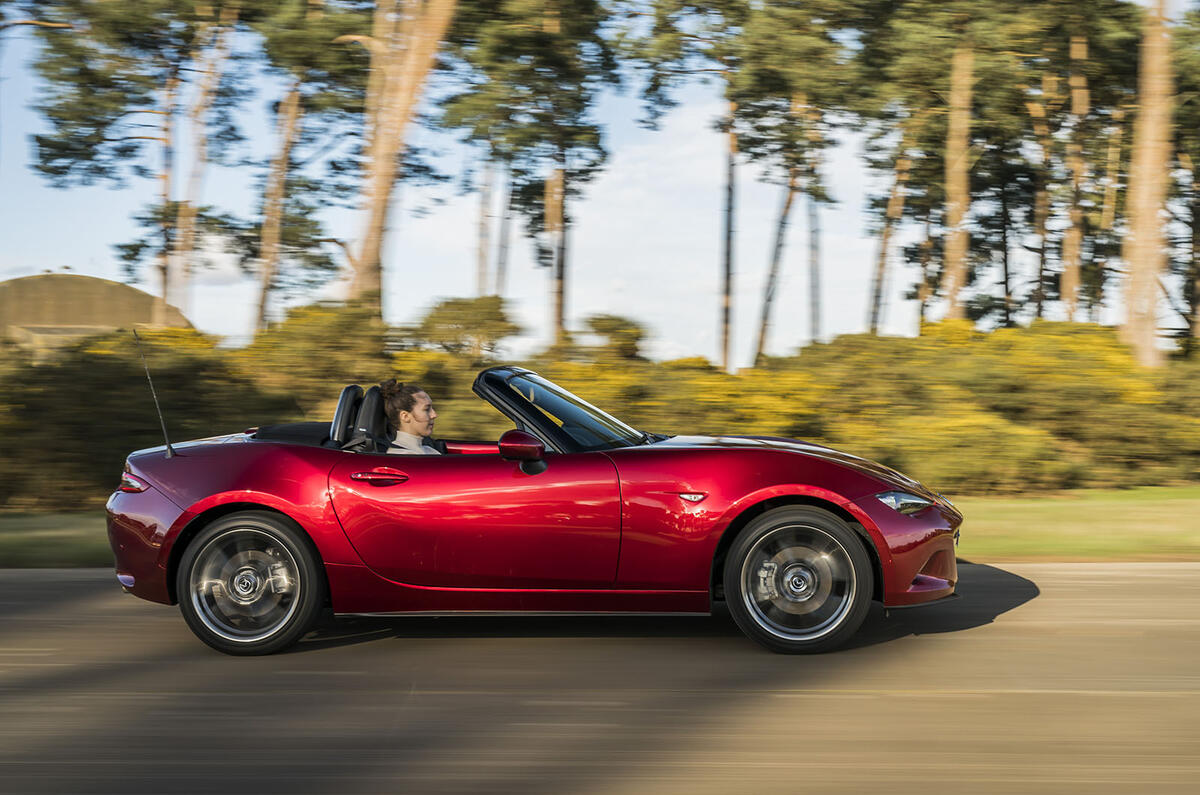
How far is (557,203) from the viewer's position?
32.8m

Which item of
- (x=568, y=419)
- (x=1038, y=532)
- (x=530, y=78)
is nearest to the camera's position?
(x=568, y=419)

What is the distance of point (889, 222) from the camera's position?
1567 inches

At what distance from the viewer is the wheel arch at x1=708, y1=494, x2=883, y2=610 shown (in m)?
5.48

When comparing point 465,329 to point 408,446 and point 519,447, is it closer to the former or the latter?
point 408,446

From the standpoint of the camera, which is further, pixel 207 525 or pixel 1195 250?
pixel 1195 250

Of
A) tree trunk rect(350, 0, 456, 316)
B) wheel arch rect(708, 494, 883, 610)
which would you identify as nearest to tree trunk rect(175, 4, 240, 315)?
tree trunk rect(350, 0, 456, 316)

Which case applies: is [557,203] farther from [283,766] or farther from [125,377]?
[283,766]

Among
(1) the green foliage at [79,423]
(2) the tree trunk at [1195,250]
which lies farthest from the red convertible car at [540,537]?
(2) the tree trunk at [1195,250]

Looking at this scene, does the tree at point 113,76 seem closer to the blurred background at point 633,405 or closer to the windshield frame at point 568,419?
the blurred background at point 633,405

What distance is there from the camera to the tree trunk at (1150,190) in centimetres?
1578

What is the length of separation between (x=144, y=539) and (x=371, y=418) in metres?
1.22

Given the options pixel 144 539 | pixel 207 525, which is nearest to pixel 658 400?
pixel 207 525

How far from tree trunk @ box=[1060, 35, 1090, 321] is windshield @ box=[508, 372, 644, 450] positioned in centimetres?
2878

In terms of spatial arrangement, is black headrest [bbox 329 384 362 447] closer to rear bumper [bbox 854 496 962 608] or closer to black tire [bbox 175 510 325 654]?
black tire [bbox 175 510 325 654]
